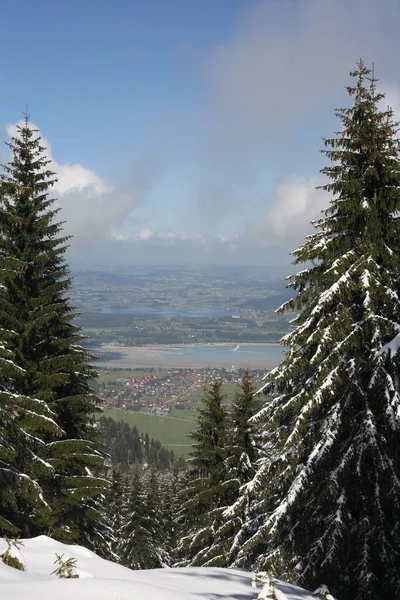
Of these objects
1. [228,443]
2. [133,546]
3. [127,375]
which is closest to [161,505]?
[133,546]

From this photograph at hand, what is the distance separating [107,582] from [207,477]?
1380cm

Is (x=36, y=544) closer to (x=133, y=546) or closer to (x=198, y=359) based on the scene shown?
(x=133, y=546)

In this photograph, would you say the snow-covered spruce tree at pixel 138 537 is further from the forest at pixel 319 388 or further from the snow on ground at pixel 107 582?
the snow on ground at pixel 107 582

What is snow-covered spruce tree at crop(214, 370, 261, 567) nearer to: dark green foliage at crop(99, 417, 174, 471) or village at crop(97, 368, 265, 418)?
dark green foliage at crop(99, 417, 174, 471)

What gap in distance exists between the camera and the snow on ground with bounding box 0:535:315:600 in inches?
175

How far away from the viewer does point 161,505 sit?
3750 centimetres

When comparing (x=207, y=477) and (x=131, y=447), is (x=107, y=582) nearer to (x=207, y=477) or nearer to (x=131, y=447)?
(x=207, y=477)

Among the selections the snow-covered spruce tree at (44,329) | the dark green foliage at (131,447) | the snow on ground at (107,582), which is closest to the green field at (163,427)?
the dark green foliage at (131,447)

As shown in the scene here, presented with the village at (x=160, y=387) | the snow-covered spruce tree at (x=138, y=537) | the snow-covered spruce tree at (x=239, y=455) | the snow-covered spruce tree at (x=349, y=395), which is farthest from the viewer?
the village at (x=160, y=387)

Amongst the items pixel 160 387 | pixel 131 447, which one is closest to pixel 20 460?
pixel 131 447

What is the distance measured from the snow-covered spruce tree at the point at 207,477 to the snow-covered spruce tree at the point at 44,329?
5297mm

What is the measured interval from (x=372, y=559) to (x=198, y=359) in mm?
185438

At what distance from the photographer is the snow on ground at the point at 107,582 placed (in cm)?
445

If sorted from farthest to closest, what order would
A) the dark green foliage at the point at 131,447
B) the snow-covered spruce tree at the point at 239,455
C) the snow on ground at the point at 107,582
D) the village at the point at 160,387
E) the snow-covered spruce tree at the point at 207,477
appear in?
1. the village at the point at 160,387
2. the dark green foliage at the point at 131,447
3. the snow-covered spruce tree at the point at 207,477
4. the snow-covered spruce tree at the point at 239,455
5. the snow on ground at the point at 107,582
